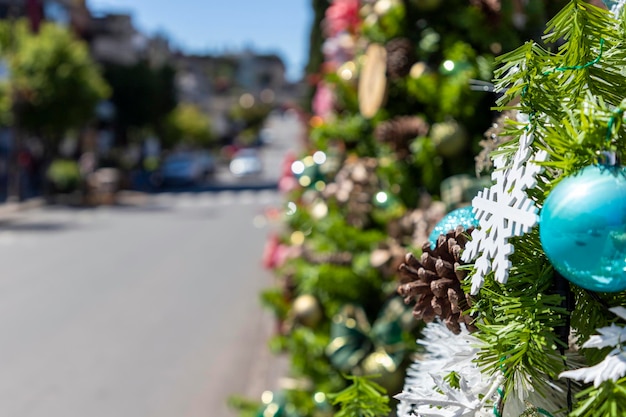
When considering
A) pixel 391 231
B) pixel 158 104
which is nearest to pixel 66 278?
pixel 391 231

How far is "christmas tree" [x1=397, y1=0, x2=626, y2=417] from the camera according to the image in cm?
70

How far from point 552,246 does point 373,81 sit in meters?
1.97

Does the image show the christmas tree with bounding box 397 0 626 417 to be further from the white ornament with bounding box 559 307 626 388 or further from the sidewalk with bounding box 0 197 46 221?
the sidewalk with bounding box 0 197 46 221

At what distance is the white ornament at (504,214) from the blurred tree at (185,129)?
35876mm

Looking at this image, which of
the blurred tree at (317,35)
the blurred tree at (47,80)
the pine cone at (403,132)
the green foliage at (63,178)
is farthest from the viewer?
the green foliage at (63,178)

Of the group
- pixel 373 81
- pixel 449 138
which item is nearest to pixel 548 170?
pixel 449 138

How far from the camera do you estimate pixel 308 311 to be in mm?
2969

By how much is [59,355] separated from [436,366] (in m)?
6.08

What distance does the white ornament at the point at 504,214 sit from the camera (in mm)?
766

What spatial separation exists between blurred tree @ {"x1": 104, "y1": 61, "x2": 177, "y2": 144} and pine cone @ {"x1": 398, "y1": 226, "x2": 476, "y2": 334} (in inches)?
1255

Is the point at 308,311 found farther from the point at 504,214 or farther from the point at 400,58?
the point at 504,214

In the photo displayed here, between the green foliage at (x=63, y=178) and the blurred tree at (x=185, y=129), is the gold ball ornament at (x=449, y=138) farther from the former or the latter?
the blurred tree at (x=185, y=129)

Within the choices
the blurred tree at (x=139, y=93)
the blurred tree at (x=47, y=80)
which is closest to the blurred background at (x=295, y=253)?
the blurred tree at (x=47, y=80)

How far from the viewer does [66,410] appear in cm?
529
